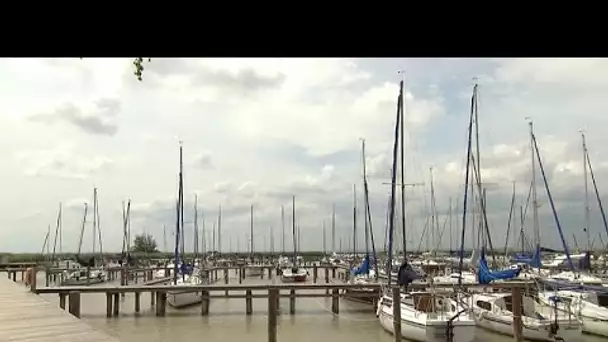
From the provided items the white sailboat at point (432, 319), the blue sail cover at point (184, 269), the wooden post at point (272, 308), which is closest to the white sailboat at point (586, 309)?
the white sailboat at point (432, 319)

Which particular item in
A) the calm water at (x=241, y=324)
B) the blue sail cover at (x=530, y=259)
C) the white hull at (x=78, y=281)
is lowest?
the calm water at (x=241, y=324)

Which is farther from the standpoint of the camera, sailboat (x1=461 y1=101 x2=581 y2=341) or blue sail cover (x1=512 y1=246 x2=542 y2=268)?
blue sail cover (x1=512 y1=246 x2=542 y2=268)

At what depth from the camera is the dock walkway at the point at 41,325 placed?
10.3 meters

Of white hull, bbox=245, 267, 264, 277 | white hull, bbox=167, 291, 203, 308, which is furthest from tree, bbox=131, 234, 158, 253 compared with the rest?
white hull, bbox=167, 291, 203, 308

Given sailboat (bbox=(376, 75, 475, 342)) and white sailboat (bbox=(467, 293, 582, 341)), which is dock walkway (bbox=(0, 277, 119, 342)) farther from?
white sailboat (bbox=(467, 293, 582, 341))

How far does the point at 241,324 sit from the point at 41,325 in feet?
53.5

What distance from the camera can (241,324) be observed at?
2781 cm

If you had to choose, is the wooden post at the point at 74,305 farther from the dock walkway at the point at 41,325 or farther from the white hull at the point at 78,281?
the white hull at the point at 78,281

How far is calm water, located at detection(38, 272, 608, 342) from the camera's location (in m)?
24.1

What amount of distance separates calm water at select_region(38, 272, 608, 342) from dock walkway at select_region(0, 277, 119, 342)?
857cm

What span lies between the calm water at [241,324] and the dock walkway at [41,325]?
8.57 m

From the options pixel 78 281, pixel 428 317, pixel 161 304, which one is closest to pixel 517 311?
pixel 428 317
